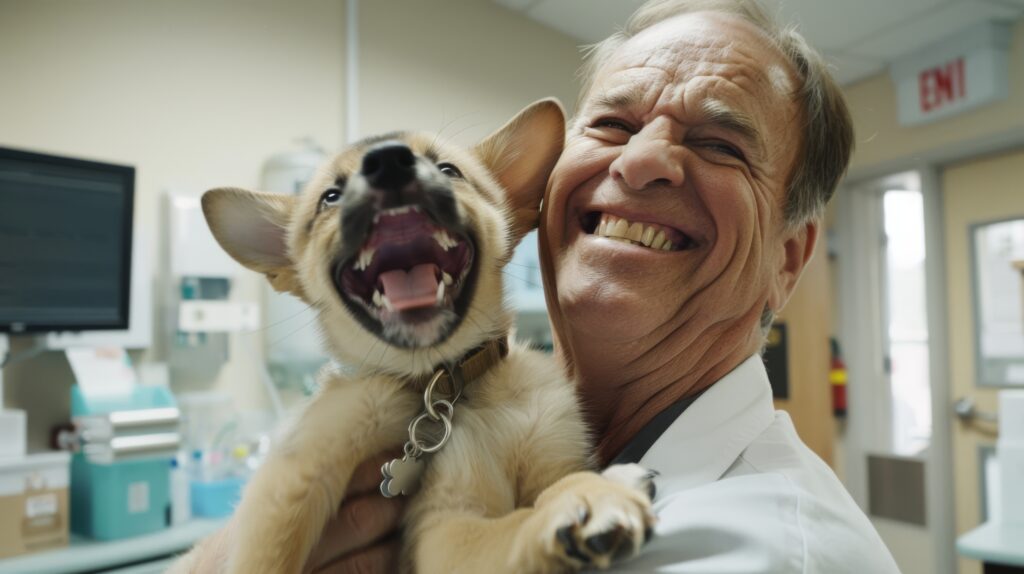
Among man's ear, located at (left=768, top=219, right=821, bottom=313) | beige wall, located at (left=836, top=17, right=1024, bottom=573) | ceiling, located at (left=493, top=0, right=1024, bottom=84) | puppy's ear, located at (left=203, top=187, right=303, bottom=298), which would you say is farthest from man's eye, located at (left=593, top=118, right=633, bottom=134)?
beige wall, located at (left=836, top=17, right=1024, bottom=573)

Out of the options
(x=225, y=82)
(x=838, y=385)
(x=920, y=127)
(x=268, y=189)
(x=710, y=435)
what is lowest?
(x=838, y=385)

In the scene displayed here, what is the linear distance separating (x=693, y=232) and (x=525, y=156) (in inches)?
14.7

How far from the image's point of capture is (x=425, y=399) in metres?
1.08

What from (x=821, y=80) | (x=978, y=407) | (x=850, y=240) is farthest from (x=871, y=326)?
(x=821, y=80)

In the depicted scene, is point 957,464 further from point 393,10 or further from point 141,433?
point 141,433

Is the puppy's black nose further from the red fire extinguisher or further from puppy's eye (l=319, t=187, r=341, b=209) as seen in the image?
the red fire extinguisher

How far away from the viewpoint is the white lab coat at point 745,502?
0.84m

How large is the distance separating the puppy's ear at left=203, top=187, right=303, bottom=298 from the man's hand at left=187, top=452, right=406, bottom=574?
1.38 ft

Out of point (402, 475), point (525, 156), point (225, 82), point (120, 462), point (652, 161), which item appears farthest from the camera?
point (225, 82)

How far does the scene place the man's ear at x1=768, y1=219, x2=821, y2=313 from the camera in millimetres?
1411

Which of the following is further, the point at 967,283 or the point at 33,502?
the point at 967,283

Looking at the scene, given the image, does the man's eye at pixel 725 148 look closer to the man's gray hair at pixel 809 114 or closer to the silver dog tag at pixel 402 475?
the man's gray hair at pixel 809 114

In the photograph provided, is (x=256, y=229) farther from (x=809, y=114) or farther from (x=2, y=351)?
(x=2, y=351)

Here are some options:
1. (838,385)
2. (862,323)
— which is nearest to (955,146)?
(862,323)
